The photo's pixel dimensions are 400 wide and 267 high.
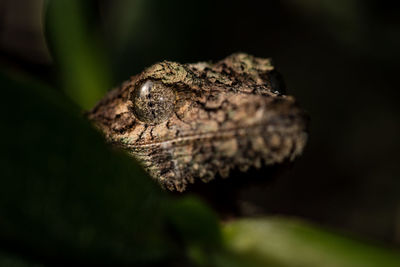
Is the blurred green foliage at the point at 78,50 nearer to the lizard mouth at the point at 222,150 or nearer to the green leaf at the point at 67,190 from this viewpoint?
the lizard mouth at the point at 222,150

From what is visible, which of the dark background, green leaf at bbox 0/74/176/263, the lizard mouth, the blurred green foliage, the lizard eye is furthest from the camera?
the dark background

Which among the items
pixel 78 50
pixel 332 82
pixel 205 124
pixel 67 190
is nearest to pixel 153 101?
pixel 205 124

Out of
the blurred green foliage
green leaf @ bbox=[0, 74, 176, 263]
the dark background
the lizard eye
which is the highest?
the dark background

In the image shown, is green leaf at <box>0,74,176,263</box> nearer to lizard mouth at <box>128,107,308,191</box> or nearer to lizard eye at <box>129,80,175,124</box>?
lizard mouth at <box>128,107,308,191</box>

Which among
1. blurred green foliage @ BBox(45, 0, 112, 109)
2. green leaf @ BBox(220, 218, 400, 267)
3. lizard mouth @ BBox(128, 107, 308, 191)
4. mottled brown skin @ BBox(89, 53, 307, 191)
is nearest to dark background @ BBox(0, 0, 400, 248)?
blurred green foliage @ BBox(45, 0, 112, 109)

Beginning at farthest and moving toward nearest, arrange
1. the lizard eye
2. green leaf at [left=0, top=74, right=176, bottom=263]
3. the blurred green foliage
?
the blurred green foliage < the lizard eye < green leaf at [left=0, top=74, right=176, bottom=263]

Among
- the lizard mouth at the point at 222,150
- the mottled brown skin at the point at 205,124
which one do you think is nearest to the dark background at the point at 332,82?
the mottled brown skin at the point at 205,124

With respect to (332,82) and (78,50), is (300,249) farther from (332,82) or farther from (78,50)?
(332,82)
